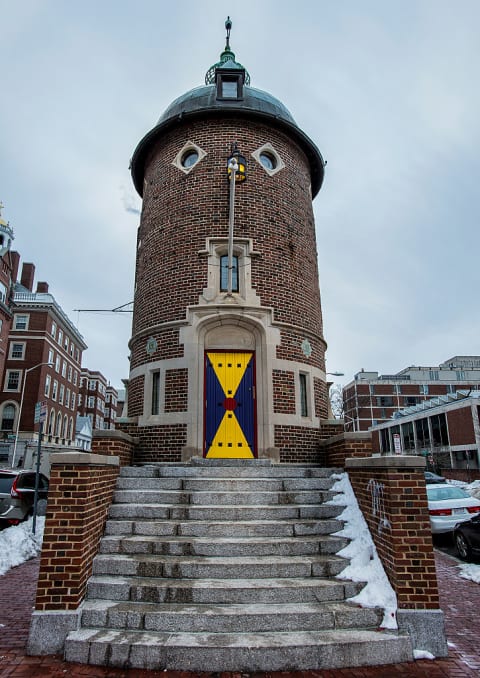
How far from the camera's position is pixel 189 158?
1167 centimetres

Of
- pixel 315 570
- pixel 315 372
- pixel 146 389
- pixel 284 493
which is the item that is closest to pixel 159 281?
pixel 146 389

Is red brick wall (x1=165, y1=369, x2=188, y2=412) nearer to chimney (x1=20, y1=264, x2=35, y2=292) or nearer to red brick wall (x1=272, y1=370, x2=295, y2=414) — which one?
red brick wall (x1=272, y1=370, x2=295, y2=414)

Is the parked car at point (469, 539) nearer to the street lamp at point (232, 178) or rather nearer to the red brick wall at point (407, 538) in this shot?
the red brick wall at point (407, 538)

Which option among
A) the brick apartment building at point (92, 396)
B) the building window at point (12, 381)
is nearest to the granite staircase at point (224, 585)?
the building window at point (12, 381)

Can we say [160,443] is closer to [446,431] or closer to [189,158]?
[189,158]

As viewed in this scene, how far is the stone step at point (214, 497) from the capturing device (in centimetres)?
663

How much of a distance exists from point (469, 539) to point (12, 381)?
44481 millimetres

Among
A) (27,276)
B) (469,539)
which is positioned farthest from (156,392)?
(27,276)

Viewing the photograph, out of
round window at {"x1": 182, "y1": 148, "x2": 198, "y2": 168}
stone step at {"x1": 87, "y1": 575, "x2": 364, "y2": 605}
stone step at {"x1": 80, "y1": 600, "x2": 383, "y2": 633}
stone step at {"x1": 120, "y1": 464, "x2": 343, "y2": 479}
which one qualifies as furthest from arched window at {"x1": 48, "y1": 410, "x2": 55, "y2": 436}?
stone step at {"x1": 80, "y1": 600, "x2": 383, "y2": 633}

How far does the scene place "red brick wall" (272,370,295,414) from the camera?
31.9 ft

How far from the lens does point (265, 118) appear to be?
38.2 feet

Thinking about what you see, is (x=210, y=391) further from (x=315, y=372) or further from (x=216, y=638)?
(x=216, y=638)

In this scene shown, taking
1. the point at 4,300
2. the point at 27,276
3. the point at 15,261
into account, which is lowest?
the point at 4,300

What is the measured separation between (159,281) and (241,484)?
5.60m
